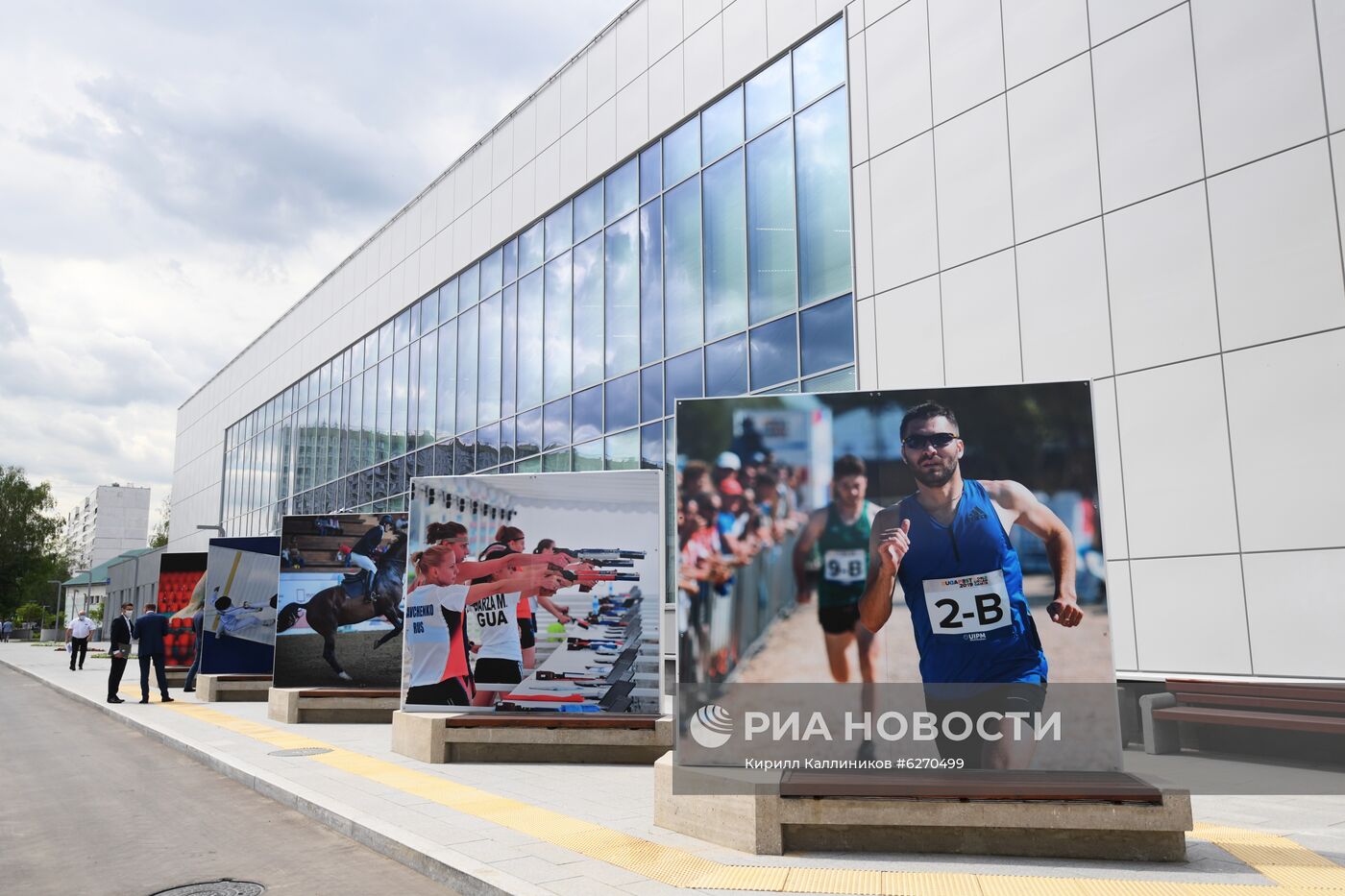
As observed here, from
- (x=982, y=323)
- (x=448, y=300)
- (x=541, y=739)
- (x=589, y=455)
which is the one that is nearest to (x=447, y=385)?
(x=448, y=300)

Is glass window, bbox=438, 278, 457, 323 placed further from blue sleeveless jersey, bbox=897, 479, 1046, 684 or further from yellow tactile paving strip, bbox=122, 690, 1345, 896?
blue sleeveless jersey, bbox=897, 479, 1046, 684

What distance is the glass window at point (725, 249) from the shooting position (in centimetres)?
1822

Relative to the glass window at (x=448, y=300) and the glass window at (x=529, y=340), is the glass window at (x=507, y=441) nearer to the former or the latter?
the glass window at (x=529, y=340)

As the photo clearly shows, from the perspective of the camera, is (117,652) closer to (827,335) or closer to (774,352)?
(774,352)

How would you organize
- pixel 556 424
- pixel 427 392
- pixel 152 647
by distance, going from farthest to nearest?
pixel 427 392
pixel 556 424
pixel 152 647

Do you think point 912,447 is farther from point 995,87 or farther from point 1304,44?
point 995,87

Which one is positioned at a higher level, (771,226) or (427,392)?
(771,226)

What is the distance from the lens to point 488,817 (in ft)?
25.3

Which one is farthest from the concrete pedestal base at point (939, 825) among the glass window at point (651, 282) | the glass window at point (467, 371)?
the glass window at point (467, 371)

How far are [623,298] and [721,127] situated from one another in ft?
14.4

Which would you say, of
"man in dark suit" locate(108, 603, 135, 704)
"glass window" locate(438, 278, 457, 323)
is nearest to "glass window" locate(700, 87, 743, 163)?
"glass window" locate(438, 278, 457, 323)

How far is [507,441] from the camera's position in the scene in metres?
25.4

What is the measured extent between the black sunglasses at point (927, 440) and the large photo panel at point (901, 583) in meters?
0.01

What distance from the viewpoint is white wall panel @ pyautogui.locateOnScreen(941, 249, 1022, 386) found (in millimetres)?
13266
